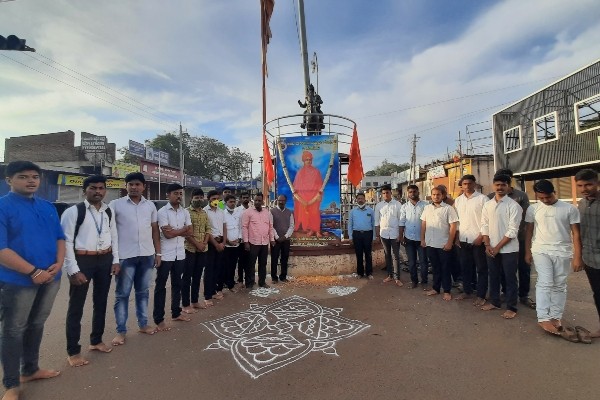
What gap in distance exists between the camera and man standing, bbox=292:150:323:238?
25.9 ft

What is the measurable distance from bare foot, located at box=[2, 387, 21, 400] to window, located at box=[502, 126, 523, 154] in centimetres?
1994

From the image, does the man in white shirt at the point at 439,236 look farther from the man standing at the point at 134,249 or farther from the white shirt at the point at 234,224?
the man standing at the point at 134,249

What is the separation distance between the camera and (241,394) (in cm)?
282

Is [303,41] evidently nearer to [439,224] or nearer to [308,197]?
[308,197]

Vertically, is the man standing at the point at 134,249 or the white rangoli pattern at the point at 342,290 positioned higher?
the man standing at the point at 134,249

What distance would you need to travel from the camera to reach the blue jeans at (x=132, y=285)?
4059mm

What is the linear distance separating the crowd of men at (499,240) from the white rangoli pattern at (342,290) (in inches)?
35.2

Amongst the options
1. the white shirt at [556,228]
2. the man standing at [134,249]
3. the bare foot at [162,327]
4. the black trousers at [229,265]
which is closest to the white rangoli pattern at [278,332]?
the bare foot at [162,327]

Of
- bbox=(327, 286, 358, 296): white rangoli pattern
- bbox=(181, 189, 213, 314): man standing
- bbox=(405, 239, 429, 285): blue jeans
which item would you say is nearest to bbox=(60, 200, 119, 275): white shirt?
bbox=(181, 189, 213, 314): man standing

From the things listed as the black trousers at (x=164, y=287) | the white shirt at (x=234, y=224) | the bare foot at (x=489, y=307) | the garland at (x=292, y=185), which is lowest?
the bare foot at (x=489, y=307)

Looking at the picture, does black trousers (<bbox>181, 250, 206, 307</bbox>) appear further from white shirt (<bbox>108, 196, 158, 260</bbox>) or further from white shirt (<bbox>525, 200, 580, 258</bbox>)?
white shirt (<bbox>525, 200, 580, 258</bbox>)

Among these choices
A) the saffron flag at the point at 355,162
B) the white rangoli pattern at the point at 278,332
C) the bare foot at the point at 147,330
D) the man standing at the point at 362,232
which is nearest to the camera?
the white rangoli pattern at the point at 278,332

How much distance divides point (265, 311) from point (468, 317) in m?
2.95

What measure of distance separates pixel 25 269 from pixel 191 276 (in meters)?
2.54
